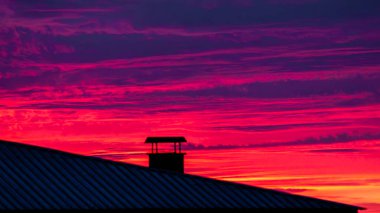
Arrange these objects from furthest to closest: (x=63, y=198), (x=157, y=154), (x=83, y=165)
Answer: (x=157, y=154) → (x=83, y=165) → (x=63, y=198)

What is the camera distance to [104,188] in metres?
51.2

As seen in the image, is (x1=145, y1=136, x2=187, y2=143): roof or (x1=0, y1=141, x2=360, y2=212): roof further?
(x1=145, y1=136, x2=187, y2=143): roof

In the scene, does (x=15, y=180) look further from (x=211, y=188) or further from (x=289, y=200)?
(x=289, y=200)

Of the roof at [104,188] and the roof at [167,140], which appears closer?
the roof at [104,188]

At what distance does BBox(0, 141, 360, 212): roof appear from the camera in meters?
49.6

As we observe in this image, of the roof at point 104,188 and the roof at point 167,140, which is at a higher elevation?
the roof at point 167,140

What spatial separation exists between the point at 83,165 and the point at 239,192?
7.27m

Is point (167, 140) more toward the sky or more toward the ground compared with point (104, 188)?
more toward the sky

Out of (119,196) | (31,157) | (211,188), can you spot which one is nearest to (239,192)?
(211,188)

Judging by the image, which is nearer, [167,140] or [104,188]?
[104,188]

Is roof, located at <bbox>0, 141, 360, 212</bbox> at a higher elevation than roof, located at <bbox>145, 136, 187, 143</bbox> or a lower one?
lower

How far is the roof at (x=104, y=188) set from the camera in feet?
163

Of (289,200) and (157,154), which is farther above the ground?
(157,154)

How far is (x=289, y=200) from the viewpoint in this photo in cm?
5369
